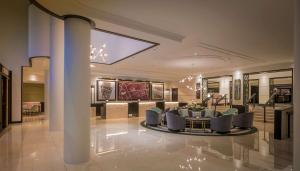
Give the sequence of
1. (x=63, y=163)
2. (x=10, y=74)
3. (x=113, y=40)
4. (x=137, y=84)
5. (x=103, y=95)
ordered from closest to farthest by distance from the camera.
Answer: (x=63, y=163), (x=113, y=40), (x=10, y=74), (x=103, y=95), (x=137, y=84)

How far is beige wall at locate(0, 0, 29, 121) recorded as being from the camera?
9.99m

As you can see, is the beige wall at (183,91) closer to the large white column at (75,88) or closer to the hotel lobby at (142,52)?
the hotel lobby at (142,52)

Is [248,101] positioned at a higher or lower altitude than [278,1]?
lower

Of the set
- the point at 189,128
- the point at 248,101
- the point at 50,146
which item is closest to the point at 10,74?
the point at 50,146

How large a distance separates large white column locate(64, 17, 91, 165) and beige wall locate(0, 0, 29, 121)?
26.1ft

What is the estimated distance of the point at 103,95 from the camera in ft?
46.0

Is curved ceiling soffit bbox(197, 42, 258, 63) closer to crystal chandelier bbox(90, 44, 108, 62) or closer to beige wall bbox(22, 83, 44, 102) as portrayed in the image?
crystal chandelier bbox(90, 44, 108, 62)

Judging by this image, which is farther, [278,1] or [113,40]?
[113,40]

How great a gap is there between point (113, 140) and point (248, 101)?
9.84 m

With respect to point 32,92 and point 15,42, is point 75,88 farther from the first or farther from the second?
point 32,92

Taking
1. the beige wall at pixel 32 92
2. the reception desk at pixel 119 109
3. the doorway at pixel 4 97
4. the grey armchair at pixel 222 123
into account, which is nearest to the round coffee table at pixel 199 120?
the grey armchair at pixel 222 123

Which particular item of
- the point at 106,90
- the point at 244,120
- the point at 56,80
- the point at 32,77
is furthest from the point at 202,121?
the point at 32,77

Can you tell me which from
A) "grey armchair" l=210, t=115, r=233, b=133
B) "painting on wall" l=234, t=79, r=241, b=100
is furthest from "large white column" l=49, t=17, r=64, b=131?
"painting on wall" l=234, t=79, r=241, b=100

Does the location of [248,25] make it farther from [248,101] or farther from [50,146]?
[248,101]
